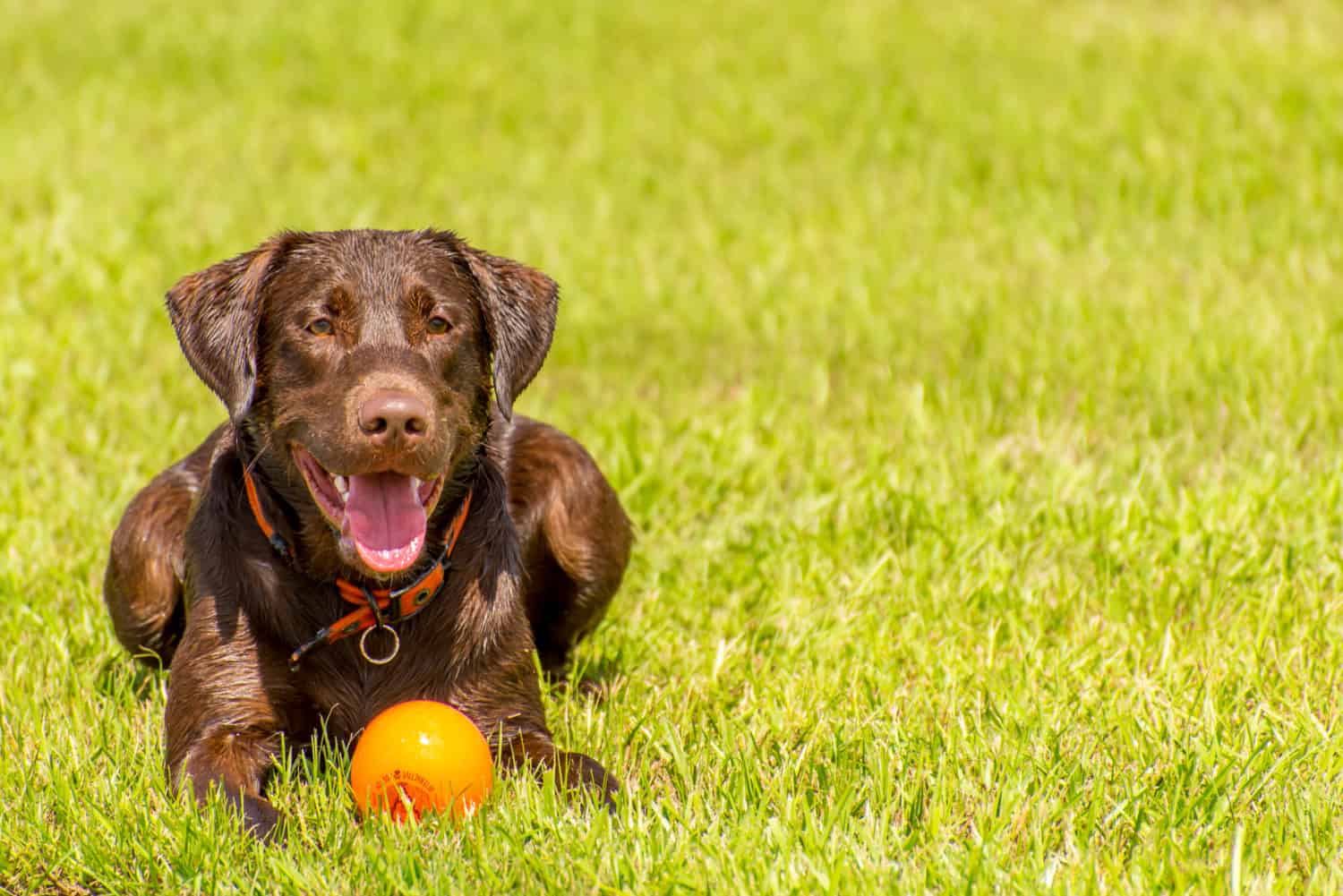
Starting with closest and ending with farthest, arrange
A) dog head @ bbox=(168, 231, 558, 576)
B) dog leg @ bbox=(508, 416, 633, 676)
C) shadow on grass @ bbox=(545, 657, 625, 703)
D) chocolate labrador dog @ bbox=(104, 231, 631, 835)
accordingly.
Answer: dog head @ bbox=(168, 231, 558, 576) < chocolate labrador dog @ bbox=(104, 231, 631, 835) < shadow on grass @ bbox=(545, 657, 625, 703) < dog leg @ bbox=(508, 416, 633, 676)

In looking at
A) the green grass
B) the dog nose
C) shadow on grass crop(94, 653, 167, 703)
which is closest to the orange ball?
the green grass

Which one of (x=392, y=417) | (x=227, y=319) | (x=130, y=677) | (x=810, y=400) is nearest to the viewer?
(x=392, y=417)

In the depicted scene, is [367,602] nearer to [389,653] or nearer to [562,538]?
[389,653]

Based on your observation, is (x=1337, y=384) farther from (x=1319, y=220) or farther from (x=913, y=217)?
(x=913, y=217)

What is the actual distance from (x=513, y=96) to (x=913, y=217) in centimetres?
391

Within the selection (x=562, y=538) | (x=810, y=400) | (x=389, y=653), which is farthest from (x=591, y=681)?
(x=810, y=400)

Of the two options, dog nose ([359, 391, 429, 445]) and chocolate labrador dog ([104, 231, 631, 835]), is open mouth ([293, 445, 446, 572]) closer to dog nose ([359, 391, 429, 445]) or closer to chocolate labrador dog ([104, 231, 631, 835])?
chocolate labrador dog ([104, 231, 631, 835])

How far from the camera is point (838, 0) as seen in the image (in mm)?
15305

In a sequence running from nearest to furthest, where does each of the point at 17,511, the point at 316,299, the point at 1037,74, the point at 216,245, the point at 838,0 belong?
the point at 316,299, the point at 17,511, the point at 216,245, the point at 1037,74, the point at 838,0

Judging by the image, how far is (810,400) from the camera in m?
7.78

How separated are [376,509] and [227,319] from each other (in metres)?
0.70

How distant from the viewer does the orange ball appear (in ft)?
13.4

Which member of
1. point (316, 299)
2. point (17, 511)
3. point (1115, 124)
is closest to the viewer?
point (316, 299)

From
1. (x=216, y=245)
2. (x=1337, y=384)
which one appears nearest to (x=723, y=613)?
(x=1337, y=384)
